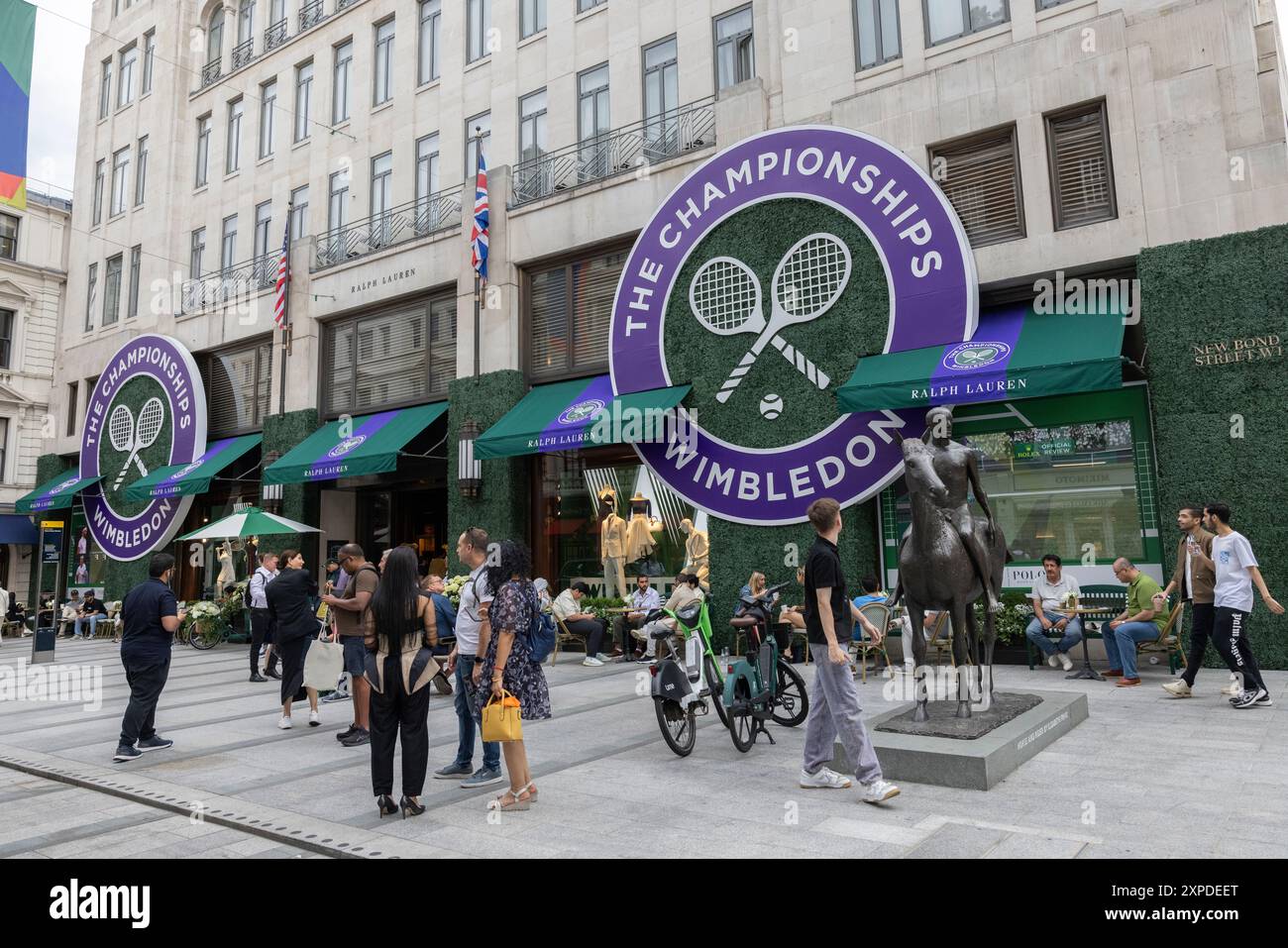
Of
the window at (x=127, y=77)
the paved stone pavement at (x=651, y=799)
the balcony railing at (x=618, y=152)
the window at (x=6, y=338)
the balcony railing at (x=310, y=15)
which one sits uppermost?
the window at (x=127, y=77)

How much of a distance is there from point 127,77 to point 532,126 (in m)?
20.7

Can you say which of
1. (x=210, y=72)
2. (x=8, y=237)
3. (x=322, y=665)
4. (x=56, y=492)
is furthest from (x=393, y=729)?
(x=8, y=237)

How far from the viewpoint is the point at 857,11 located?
50.1ft

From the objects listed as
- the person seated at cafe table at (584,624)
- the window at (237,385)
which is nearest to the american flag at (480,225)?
the person seated at cafe table at (584,624)

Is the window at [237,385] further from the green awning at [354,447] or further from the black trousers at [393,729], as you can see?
the black trousers at [393,729]

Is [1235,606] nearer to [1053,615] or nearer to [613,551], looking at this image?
[1053,615]

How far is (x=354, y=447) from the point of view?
1991cm

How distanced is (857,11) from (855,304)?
219 inches

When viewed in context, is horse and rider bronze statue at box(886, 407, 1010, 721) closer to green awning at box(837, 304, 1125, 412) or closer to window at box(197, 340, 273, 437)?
green awning at box(837, 304, 1125, 412)

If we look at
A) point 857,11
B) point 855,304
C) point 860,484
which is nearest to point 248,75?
point 857,11

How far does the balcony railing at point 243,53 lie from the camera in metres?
27.1

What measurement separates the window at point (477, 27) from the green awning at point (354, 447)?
28.5 ft

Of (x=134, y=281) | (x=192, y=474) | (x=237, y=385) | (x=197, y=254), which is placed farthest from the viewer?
(x=134, y=281)
